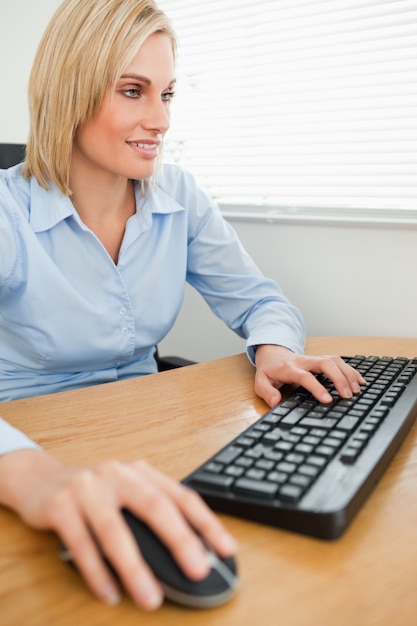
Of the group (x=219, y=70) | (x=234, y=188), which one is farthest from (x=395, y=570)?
(x=219, y=70)

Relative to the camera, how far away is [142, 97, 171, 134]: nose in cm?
123

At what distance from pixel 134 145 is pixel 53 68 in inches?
7.8

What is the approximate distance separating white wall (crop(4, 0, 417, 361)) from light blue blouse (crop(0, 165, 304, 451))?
232 mm

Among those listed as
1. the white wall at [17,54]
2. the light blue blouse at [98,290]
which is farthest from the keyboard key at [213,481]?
the white wall at [17,54]

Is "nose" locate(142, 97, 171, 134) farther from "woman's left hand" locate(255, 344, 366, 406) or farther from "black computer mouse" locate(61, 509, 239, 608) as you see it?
"black computer mouse" locate(61, 509, 239, 608)

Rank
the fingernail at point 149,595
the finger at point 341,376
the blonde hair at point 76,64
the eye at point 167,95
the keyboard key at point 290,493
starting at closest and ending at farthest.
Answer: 1. the fingernail at point 149,595
2. the keyboard key at point 290,493
3. the finger at point 341,376
4. the blonde hair at point 76,64
5. the eye at point 167,95

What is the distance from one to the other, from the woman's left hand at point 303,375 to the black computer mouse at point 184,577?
16.1 inches

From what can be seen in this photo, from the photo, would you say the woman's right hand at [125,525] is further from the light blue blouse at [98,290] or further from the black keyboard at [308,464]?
the light blue blouse at [98,290]

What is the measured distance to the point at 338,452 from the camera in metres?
0.70

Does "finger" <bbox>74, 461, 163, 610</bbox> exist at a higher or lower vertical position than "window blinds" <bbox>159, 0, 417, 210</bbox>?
lower

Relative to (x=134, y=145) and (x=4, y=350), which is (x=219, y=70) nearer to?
(x=134, y=145)

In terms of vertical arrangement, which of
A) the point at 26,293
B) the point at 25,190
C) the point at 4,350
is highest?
the point at 25,190

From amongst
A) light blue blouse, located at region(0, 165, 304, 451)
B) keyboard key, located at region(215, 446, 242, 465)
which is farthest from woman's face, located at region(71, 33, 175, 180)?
keyboard key, located at region(215, 446, 242, 465)

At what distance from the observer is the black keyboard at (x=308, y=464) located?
60 centimetres
